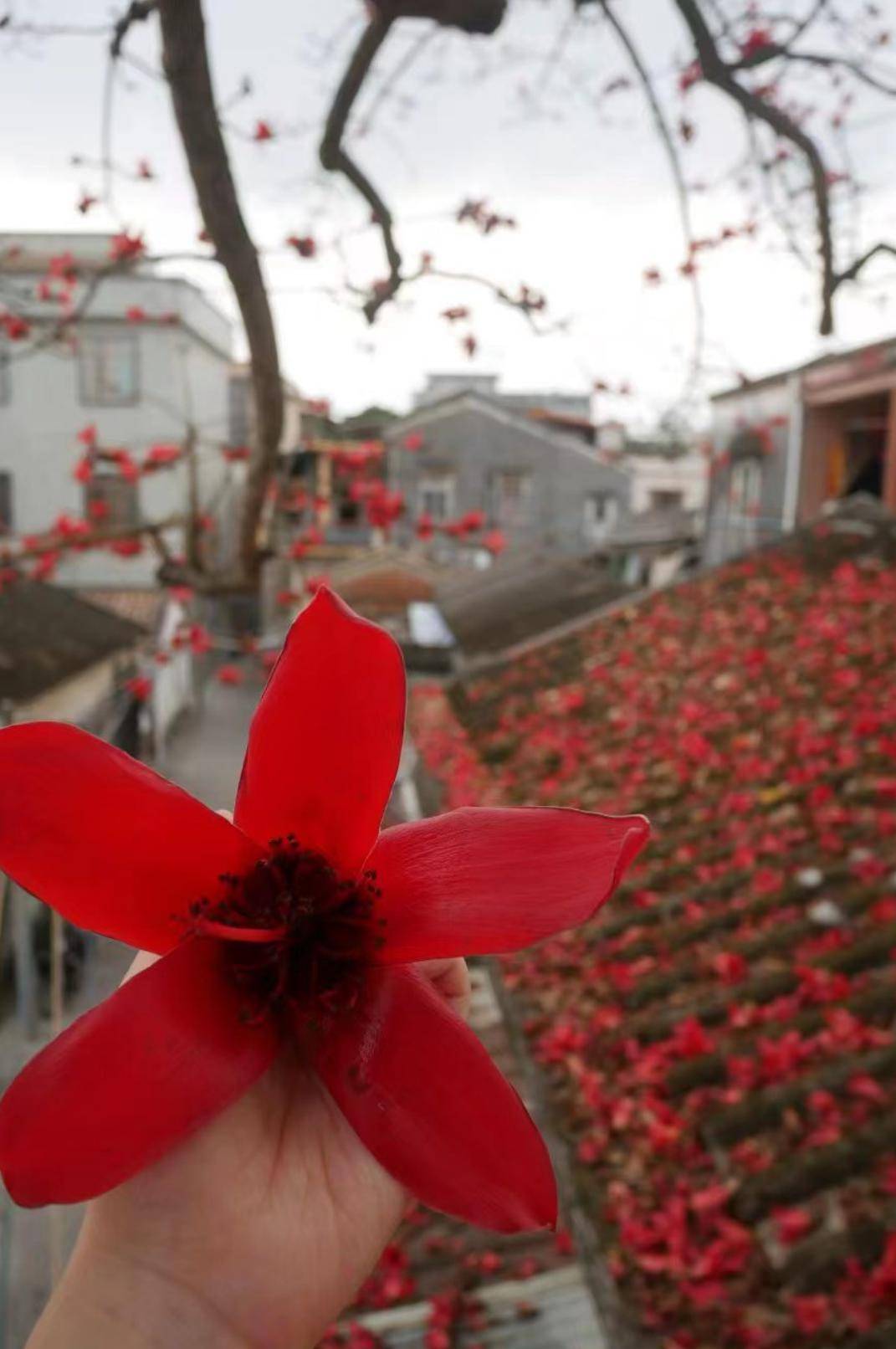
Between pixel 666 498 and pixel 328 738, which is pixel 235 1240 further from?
pixel 666 498

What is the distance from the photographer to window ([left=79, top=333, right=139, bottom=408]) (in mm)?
15914

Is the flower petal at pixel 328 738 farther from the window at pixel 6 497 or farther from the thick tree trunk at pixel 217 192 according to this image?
the window at pixel 6 497

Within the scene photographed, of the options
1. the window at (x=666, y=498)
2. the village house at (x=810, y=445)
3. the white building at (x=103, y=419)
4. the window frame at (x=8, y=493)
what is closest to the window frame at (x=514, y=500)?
the window at (x=666, y=498)

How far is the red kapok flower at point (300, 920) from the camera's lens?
0.79 m

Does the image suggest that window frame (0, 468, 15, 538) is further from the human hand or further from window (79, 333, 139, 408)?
the human hand

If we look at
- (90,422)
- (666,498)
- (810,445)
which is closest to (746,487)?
(810,445)

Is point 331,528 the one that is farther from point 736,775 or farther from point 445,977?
point 445,977

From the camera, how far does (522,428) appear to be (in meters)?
22.8

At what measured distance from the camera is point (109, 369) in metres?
16.2

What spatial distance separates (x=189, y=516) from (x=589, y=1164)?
2287 millimetres

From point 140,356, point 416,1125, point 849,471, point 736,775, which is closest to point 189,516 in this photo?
point 416,1125

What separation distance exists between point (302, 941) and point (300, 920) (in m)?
0.02

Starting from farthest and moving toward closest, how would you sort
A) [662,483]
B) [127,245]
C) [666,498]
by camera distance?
[666,498], [662,483], [127,245]

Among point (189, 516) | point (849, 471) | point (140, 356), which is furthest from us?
point (140, 356)
